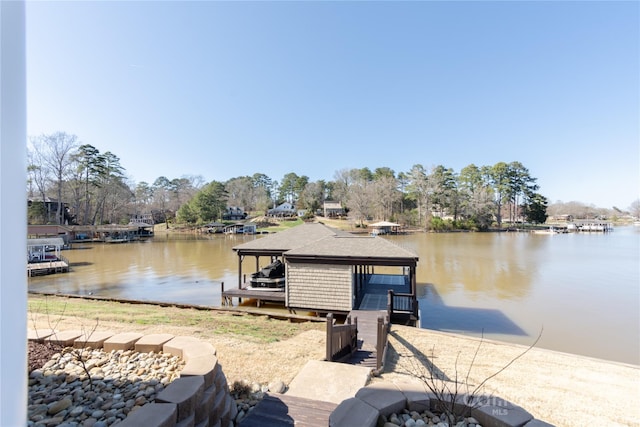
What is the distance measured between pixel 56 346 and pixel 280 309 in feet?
25.0

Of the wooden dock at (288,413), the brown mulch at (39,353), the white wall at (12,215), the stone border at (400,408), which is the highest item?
the white wall at (12,215)

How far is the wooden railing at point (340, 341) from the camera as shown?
17.0 feet

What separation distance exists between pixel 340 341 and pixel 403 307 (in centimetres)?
411

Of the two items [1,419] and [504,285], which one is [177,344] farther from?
[504,285]

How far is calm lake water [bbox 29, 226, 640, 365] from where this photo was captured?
357 inches

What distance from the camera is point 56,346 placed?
3.87 meters

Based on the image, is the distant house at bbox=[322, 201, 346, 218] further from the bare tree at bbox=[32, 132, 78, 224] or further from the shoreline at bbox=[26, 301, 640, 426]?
the shoreline at bbox=[26, 301, 640, 426]

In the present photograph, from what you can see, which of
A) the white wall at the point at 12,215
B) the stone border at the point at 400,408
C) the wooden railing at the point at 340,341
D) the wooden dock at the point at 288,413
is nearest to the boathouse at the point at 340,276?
the wooden railing at the point at 340,341

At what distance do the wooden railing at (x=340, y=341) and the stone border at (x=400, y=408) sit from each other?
246 centimetres

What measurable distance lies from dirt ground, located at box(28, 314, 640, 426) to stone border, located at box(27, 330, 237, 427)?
1.11 metres

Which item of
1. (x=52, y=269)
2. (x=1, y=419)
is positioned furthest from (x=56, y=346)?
(x=52, y=269)

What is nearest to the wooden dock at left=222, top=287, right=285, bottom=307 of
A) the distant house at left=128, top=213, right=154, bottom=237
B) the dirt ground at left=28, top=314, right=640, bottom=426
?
the dirt ground at left=28, top=314, right=640, bottom=426

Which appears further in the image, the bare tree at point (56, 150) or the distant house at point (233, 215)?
the distant house at point (233, 215)

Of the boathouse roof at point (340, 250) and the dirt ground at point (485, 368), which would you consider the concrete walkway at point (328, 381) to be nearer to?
the dirt ground at point (485, 368)
